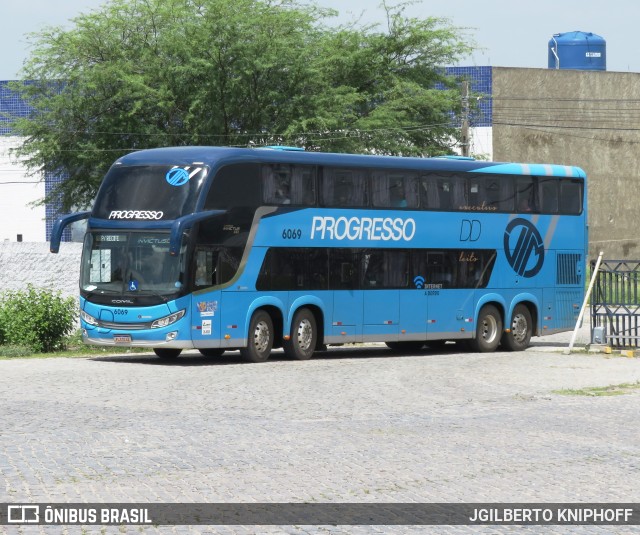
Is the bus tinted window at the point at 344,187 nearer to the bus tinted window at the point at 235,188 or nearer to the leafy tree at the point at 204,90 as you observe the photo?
the bus tinted window at the point at 235,188

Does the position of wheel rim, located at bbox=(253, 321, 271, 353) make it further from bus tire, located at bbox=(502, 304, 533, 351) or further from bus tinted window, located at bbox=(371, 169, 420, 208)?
bus tire, located at bbox=(502, 304, 533, 351)

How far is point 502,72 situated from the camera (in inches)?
2576

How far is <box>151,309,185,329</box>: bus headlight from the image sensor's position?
24.4 metres

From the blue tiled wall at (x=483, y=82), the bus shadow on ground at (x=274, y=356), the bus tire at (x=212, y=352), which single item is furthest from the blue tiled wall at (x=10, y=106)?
the bus tire at (x=212, y=352)

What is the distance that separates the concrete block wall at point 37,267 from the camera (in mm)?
34500

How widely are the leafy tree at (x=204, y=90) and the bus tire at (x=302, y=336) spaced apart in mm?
17662

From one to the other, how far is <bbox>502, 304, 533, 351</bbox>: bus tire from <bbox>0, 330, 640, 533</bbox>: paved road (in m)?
6.97

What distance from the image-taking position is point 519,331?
3125cm

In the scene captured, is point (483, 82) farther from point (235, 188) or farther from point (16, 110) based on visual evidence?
point (235, 188)

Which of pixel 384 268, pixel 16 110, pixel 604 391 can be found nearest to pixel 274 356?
pixel 384 268

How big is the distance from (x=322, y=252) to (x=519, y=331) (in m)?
6.52

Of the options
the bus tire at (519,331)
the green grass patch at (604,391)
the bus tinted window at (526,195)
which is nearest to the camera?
the green grass patch at (604,391)

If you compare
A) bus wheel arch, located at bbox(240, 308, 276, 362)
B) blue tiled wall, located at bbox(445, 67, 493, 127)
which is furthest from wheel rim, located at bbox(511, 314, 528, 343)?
blue tiled wall, located at bbox(445, 67, 493, 127)

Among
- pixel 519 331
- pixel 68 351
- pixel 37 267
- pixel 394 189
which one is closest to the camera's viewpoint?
pixel 394 189
